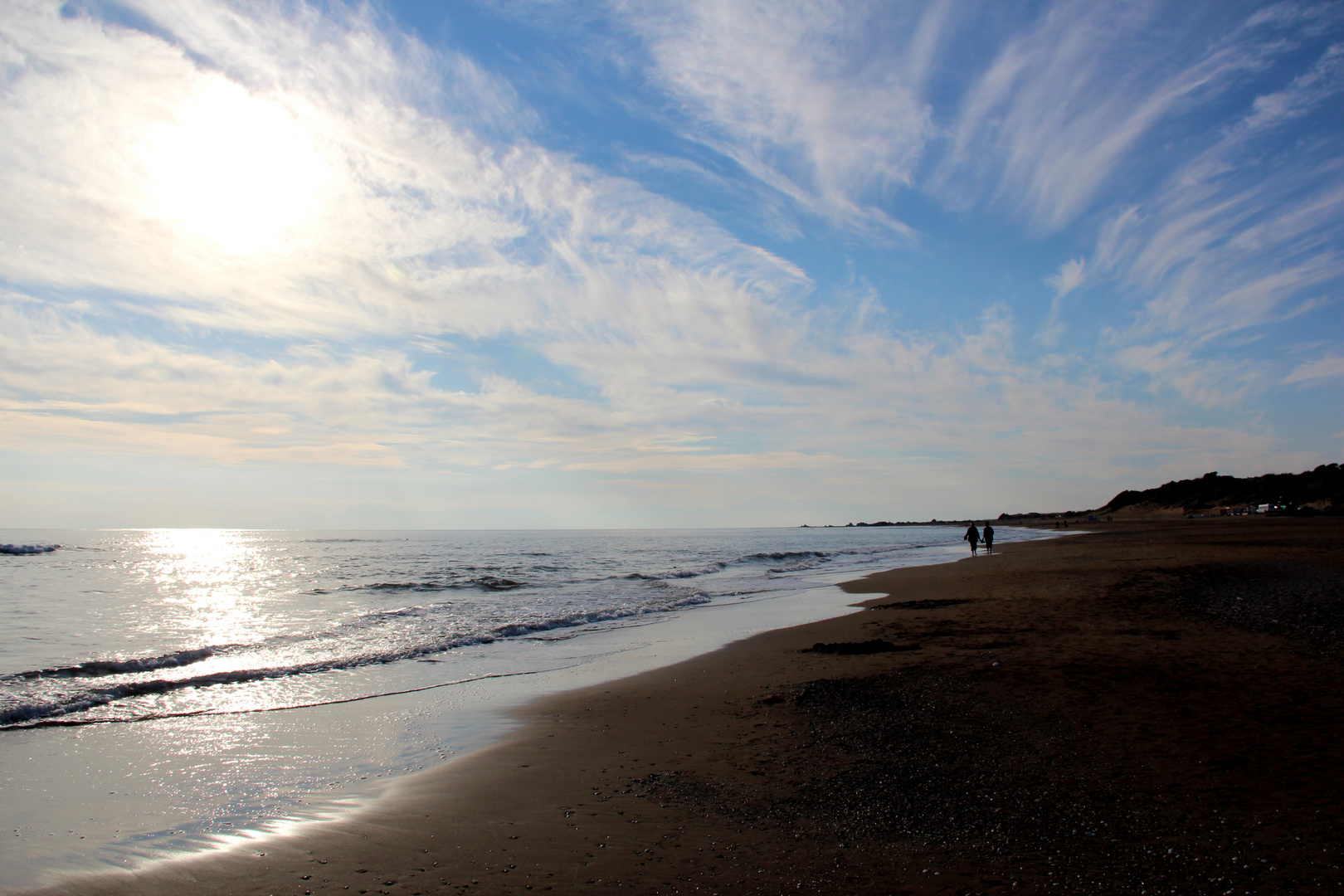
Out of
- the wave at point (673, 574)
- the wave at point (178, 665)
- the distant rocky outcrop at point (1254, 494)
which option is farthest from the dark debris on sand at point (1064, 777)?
the distant rocky outcrop at point (1254, 494)

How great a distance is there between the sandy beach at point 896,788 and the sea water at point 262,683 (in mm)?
973

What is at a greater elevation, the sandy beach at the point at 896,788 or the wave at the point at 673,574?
the sandy beach at the point at 896,788

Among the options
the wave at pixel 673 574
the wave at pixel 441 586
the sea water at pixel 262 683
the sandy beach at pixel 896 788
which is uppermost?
the sandy beach at pixel 896 788

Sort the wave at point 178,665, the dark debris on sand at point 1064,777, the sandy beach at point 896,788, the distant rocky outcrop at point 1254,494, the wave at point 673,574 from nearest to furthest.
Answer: the dark debris on sand at point 1064,777
the sandy beach at point 896,788
the wave at point 178,665
the wave at point 673,574
the distant rocky outcrop at point 1254,494

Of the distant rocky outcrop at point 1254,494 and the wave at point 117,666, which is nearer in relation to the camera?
the wave at point 117,666

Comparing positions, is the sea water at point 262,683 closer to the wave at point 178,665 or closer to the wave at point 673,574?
the wave at point 178,665

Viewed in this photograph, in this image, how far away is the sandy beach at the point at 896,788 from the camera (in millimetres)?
4258

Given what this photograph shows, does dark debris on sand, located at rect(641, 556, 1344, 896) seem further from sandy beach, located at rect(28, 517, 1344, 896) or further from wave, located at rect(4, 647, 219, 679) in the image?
wave, located at rect(4, 647, 219, 679)

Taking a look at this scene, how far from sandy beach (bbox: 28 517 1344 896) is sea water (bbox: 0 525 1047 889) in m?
0.97

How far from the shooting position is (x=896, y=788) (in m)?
5.52

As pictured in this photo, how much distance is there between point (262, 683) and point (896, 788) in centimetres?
1146

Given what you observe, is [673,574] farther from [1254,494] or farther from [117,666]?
[1254,494]

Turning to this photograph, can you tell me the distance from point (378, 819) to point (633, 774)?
7.66 ft

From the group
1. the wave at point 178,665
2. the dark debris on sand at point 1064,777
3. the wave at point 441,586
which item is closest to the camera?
the dark debris on sand at point 1064,777
